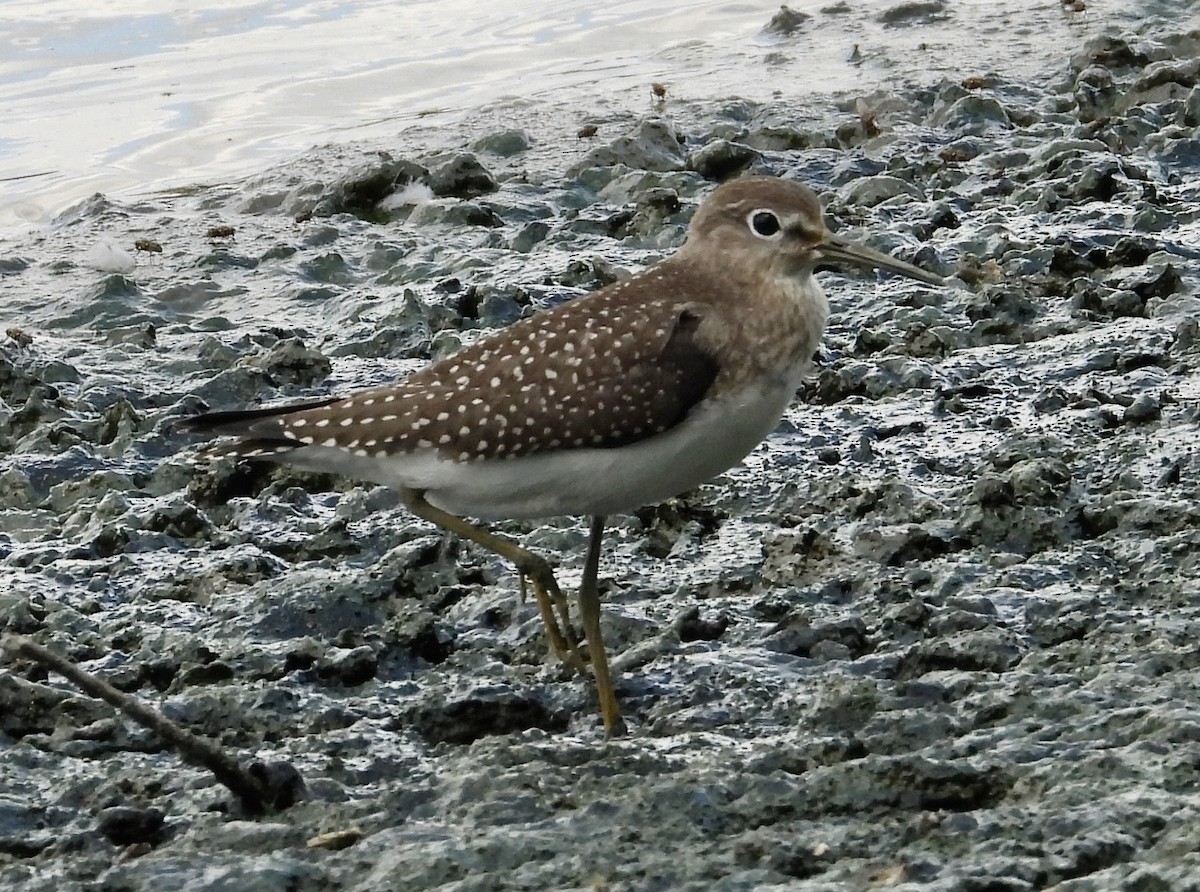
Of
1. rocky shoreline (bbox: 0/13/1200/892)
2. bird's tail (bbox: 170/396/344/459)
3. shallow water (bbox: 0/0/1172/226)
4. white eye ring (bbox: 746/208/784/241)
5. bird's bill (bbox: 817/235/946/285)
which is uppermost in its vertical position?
shallow water (bbox: 0/0/1172/226)

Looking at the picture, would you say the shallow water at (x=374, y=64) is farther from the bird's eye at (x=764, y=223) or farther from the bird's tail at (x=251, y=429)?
the bird's eye at (x=764, y=223)

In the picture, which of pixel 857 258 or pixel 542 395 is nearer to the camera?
pixel 542 395

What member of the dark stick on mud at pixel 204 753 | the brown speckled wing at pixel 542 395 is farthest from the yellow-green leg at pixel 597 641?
the dark stick on mud at pixel 204 753

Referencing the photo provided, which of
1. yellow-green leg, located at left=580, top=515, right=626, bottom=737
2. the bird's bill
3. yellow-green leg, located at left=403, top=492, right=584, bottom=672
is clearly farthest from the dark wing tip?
the bird's bill

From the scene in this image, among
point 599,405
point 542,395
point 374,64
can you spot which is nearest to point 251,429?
point 542,395

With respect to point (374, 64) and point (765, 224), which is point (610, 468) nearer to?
point (765, 224)

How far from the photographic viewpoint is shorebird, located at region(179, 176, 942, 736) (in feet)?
18.4

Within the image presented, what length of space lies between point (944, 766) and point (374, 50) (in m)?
11.3

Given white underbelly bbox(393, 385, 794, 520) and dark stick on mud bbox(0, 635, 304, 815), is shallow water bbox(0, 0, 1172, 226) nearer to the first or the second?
white underbelly bbox(393, 385, 794, 520)

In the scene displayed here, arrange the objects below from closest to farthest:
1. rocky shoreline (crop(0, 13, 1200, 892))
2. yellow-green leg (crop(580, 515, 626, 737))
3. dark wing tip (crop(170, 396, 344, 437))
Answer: rocky shoreline (crop(0, 13, 1200, 892)) → yellow-green leg (crop(580, 515, 626, 737)) → dark wing tip (crop(170, 396, 344, 437))

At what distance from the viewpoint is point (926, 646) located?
558 cm

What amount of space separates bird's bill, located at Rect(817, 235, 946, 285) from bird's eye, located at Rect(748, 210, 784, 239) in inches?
6.9

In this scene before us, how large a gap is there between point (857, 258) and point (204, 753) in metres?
2.97

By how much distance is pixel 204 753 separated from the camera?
15.3 ft
